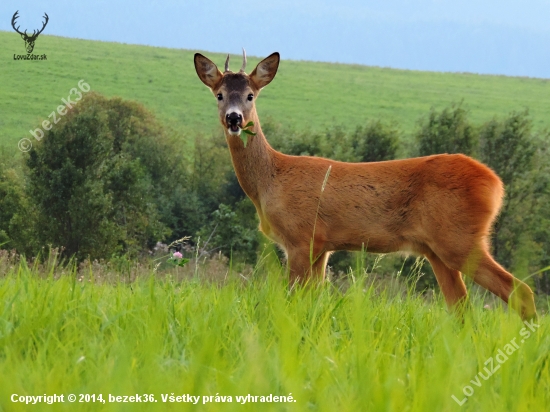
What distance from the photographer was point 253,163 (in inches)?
284

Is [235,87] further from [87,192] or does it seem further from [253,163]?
[87,192]

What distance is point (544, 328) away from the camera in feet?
13.2

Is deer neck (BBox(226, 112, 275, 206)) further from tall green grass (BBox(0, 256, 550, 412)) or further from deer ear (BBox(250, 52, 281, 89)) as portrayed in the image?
tall green grass (BBox(0, 256, 550, 412))

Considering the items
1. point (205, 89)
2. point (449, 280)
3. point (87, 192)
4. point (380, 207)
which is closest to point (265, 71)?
point (380, 207)

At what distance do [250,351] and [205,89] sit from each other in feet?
241

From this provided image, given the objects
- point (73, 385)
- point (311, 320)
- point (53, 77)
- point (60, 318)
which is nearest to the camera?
point (73, 385)

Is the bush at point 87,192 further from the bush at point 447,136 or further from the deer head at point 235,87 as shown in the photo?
the deer head at point 235,87

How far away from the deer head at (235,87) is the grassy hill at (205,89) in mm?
49111

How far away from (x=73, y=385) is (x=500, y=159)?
45173 mm

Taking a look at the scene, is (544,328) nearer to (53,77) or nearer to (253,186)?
(253,186)

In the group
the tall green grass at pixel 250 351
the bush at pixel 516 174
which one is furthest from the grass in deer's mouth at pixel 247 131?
the bush at pixel 516 174

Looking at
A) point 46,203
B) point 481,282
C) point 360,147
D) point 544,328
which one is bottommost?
point 46,203

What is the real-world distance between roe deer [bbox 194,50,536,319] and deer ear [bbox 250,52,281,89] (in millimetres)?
208

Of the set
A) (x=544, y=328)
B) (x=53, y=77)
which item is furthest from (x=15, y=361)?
(x=53, y=77)
